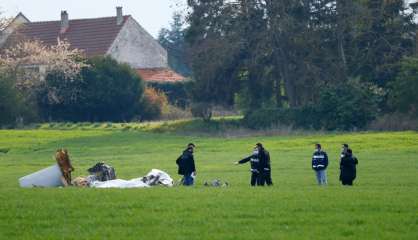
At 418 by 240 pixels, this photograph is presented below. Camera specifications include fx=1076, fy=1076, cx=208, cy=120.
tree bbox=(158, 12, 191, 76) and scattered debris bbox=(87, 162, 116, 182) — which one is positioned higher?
tree bbox=(158, 12, 191, 76)

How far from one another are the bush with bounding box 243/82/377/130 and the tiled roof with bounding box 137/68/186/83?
30.8m

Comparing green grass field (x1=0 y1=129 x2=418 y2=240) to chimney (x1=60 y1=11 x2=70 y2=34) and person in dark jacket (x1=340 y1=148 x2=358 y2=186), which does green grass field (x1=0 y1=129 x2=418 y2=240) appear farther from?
chimney (x1=60 y1=11 x2=70 y2=34)

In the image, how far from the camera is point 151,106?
89.7 meters

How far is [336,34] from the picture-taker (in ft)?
249

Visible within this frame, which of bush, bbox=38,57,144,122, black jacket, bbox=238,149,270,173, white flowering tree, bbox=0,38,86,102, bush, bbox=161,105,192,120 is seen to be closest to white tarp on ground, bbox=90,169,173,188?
black jacket, bbox=238,149,270,173

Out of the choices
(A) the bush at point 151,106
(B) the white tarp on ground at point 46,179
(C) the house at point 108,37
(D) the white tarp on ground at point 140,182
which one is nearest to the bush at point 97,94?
(A) the bush at point 151,106

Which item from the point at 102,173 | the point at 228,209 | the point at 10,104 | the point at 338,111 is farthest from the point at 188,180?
the point at 10,104

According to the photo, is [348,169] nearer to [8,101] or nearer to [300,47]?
[300,47]

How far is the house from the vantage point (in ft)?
338

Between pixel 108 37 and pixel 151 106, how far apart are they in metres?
16.2

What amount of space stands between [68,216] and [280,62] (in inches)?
2224

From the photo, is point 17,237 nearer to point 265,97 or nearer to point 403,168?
point 403,168

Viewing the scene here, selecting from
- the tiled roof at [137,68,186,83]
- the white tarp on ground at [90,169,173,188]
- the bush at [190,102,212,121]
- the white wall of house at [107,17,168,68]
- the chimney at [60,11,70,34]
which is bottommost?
the white tarp on ground at [90,169,173,188]

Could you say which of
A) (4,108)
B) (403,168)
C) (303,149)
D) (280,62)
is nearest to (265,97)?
(280,62)
